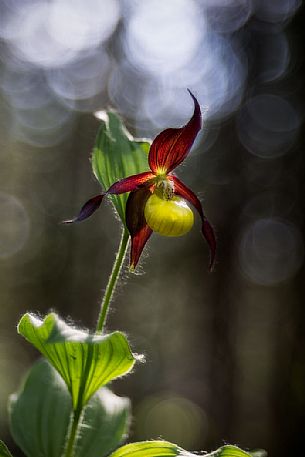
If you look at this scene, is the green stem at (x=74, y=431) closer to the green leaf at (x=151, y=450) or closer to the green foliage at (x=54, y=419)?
the green leaf at (x=151, y=450)

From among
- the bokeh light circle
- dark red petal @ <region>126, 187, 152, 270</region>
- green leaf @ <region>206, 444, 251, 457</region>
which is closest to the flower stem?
dark red petal @ <region>126, 187, 152, 270</region>

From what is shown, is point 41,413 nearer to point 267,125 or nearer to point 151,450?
point 151,450

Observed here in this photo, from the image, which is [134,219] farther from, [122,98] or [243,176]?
[122,98]

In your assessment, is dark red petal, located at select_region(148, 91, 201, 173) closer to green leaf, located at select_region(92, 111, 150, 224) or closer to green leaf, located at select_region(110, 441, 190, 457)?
green leaf, located at select_region(92, 111, 150, 224)

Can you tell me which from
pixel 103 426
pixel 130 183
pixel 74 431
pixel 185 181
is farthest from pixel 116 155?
pixel 185 181

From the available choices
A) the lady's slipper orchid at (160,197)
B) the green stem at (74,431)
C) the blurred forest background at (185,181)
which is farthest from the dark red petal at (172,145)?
the blurred forest background at (185,181)

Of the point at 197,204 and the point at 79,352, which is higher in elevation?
the point at 197,204

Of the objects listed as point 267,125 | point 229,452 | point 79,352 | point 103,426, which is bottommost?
point 103,426
